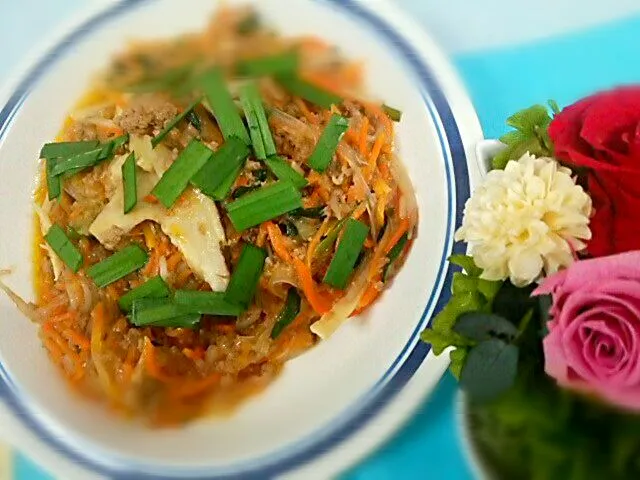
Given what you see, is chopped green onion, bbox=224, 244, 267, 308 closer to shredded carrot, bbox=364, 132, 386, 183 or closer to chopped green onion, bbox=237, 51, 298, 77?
shredded carrot, bbox=364, 132, 386, 183

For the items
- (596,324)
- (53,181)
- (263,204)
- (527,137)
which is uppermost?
(53,181)

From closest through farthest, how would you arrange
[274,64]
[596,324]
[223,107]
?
[596,324]
[274,64]
[223,107]

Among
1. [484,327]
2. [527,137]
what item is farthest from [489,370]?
[527,137]

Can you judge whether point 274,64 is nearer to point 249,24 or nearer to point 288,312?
point 249,24

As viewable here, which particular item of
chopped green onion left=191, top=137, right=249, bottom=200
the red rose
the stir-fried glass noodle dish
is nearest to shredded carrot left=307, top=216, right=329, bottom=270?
the stir-fried glass noodle dish

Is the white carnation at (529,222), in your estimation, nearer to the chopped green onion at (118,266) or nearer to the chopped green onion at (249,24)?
the chopped green onion at (249,24)

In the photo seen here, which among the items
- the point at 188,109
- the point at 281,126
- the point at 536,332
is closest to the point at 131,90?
the point at 188,109
